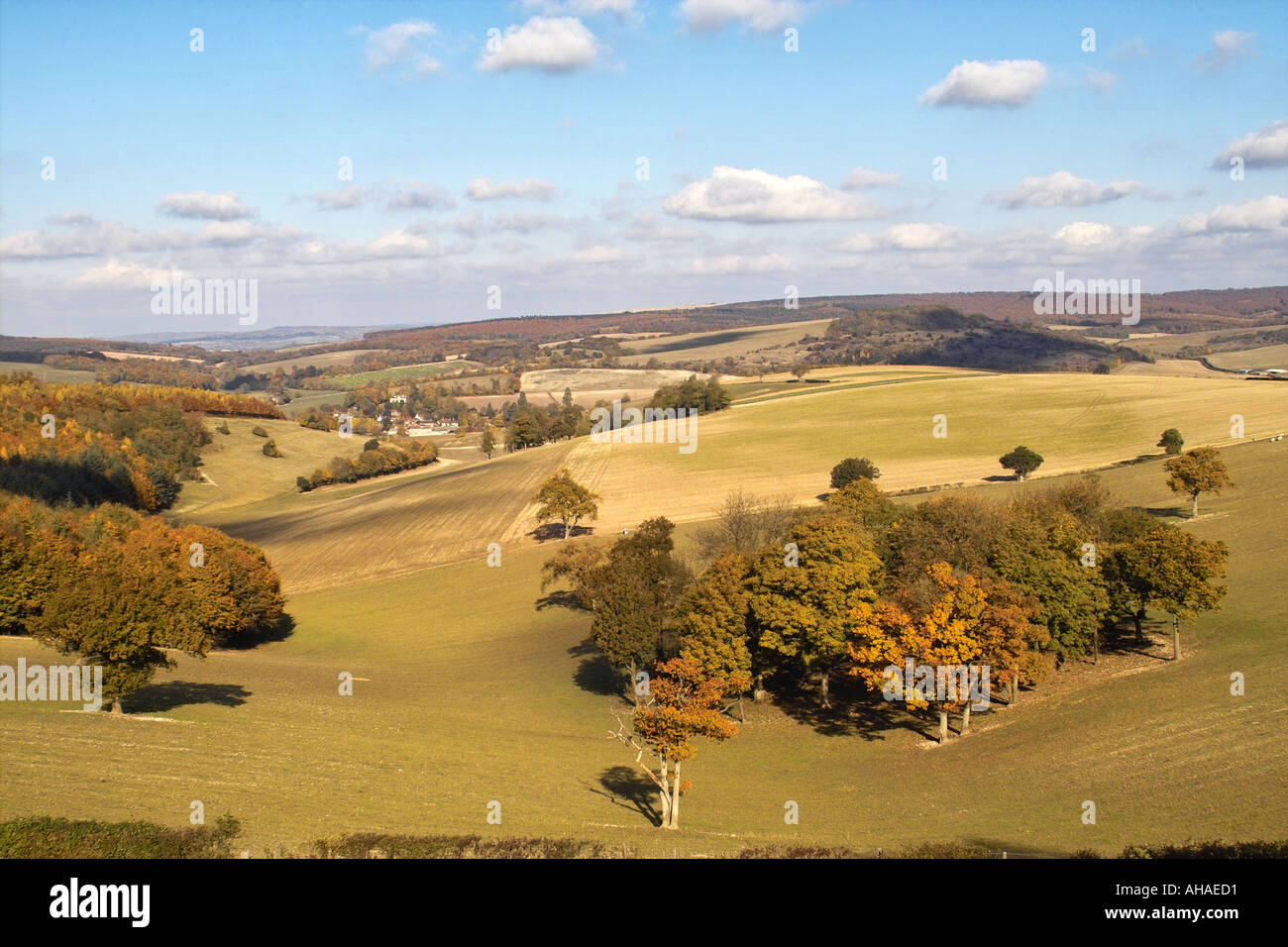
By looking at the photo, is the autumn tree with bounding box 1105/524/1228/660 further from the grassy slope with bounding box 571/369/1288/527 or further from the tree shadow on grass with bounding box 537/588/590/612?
the grassy slope with bounding box 571/369/1288/527

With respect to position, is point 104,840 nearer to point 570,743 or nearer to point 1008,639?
point 570,743

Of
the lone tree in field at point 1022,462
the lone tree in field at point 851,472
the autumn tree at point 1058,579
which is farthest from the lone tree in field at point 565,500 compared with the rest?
the autumn tree at point 1058,579

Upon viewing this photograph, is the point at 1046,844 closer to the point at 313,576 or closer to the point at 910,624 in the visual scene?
the point at 910,624

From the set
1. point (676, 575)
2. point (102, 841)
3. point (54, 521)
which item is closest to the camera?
point (102, 841)

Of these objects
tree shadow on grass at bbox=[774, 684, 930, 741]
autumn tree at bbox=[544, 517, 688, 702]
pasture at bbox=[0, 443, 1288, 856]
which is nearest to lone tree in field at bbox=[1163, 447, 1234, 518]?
pasture at bbox=[0, 443, 1288, 856]

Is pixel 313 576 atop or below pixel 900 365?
below
